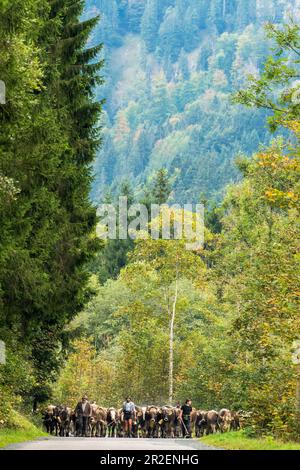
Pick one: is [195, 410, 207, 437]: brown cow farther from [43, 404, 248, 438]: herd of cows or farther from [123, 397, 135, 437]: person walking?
[123, 397, 135, 437]: person walking

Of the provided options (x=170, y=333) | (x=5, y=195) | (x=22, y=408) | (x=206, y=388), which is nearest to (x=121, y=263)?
(x=170, y=333)

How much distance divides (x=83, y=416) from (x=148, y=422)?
448 centimetres

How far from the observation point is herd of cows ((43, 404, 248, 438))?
138 ft

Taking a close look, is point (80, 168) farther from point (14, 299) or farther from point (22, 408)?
point (22, 408)

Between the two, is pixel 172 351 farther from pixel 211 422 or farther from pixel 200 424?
pixel 211 422

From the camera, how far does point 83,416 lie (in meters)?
39.8

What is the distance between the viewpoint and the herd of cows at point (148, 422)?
4206 cm

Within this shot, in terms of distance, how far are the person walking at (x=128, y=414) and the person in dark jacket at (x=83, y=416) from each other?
67.1 inches

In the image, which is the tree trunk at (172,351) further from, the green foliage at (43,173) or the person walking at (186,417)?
the green foliage at (43,173)

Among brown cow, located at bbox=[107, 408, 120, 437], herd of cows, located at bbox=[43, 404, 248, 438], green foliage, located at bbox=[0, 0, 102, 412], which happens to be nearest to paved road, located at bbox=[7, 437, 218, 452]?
green foliage, located at bbox=[0, 0, 102, 412]

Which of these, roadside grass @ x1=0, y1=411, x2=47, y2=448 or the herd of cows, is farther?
the herd of cows

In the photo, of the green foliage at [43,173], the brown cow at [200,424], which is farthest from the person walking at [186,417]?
the green foliage at [43,173]

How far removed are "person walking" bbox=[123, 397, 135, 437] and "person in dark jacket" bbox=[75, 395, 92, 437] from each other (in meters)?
1.70
